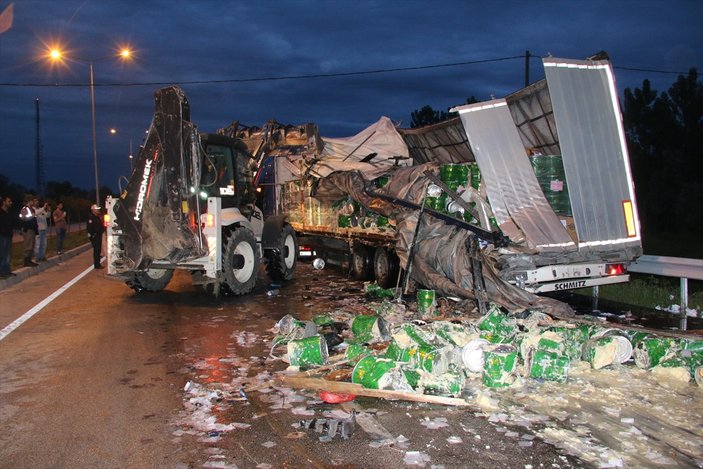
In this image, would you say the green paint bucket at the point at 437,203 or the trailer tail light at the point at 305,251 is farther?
the trailer tail light at the point at 305,251

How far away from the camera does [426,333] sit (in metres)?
6.43

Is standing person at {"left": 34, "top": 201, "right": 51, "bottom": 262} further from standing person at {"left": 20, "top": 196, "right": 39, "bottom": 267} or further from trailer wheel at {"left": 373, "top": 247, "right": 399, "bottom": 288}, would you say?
trailer wheel at {"left": 373, "top": 247, "right": 399, "bottom": 288}

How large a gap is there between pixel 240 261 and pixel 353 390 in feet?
20.1

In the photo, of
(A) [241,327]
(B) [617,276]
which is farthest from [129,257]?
(B) [617,276]

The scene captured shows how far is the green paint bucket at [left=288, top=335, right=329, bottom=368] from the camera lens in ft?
20.0

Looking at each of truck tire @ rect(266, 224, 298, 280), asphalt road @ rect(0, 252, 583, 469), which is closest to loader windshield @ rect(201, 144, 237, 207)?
truck tire @ rect(266, 224, 298, 280)

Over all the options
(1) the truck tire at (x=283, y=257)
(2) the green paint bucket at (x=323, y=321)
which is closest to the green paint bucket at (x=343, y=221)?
(1) the truck tire at (x=283, y=257)

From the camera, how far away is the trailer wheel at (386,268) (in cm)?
1131

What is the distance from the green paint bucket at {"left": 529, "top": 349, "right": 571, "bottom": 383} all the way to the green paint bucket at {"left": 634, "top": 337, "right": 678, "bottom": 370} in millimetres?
904

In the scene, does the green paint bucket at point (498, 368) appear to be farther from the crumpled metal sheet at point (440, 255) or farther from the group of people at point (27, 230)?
the group of people at point (27, 230)

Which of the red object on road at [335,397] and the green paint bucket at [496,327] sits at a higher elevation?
the green paint bucket at [496,327]

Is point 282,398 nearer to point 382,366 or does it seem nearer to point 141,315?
point 382,366

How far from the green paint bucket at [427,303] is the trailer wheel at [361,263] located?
151 inches

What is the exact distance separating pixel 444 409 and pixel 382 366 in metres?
0.67
